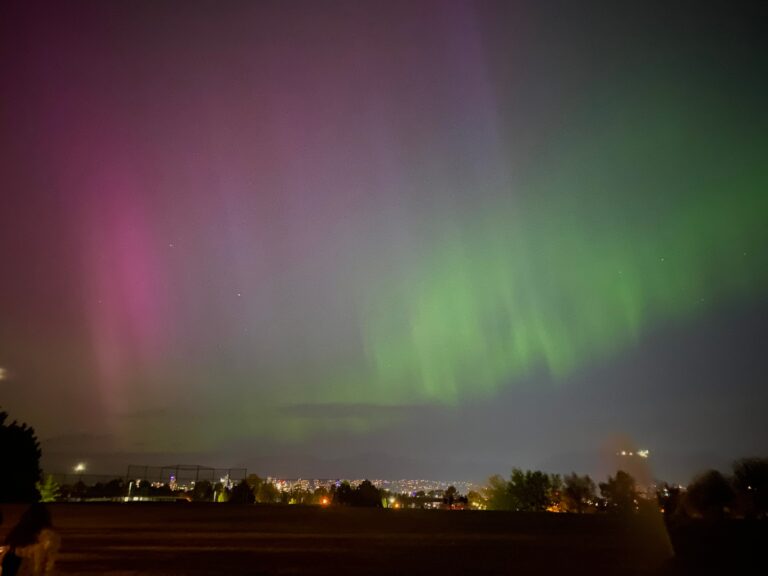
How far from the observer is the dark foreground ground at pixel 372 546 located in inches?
455

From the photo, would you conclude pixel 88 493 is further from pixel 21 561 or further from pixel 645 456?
pixel 645 456

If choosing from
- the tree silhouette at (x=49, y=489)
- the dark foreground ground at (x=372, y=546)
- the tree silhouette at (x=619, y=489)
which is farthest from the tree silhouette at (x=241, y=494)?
the tree silhouette at (x=619, y=489)

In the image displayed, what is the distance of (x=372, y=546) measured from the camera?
48.0 ft

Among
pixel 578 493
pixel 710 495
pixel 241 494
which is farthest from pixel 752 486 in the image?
pixel 241 494

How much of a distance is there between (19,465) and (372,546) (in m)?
33.2

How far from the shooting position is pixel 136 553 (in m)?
12.8

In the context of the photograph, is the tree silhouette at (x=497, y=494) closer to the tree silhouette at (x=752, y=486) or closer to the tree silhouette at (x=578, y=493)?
the tree silhouette at (x=578, y=493)

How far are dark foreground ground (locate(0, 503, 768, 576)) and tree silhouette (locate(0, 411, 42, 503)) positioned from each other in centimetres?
1596

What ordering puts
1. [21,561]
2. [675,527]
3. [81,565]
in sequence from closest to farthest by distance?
[21,561] < [81,565] < [675,527]

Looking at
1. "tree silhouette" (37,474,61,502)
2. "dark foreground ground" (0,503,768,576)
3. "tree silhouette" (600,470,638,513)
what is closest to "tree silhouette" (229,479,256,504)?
"tree silhouette" (37,474,61,502)

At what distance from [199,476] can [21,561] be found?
128ft

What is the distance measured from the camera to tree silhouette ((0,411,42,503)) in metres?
35.3

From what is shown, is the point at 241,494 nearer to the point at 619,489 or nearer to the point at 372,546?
the point at 372,546

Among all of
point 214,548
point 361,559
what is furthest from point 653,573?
point 214,548
